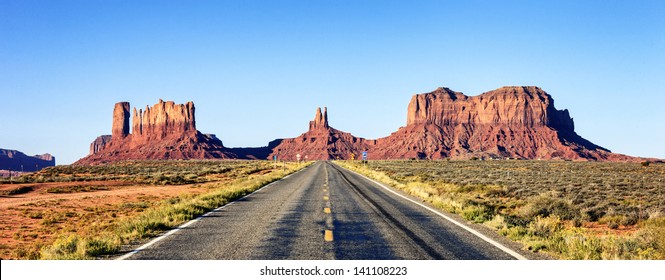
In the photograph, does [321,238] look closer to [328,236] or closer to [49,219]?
[328,236]

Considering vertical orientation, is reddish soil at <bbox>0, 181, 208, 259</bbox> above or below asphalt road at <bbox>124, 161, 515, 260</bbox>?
below

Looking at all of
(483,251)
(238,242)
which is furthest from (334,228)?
(483,251)

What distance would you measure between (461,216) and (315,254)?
22.9 feet

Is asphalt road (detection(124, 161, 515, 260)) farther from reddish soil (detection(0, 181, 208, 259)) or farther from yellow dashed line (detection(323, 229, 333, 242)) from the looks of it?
reddish soil (detection(0, 181, 208, 259))

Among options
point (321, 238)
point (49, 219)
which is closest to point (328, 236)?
point (321, 238)

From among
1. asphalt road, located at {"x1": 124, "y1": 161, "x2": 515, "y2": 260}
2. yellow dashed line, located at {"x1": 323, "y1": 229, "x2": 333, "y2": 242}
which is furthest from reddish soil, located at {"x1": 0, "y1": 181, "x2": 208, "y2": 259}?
yellow dashed line, located at {"x1": 323, "y1": 229, "x2": 333, "y2": 242}

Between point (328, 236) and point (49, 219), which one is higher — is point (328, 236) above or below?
above

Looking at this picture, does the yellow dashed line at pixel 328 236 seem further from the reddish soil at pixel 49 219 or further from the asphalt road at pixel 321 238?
the reddish soil at pixel 49 219

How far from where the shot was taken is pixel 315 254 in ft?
24.8

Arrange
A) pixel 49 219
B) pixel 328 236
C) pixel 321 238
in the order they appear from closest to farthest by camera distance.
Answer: pixel 321 238, pixel 328 236, pixel 49 219

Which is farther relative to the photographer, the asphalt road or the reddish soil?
the reddish soil

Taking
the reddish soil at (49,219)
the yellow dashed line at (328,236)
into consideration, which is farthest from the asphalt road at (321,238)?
the reddish soil at (49,219)

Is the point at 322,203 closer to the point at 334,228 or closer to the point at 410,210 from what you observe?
the point at 410,210

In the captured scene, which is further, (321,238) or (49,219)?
(49,219)
